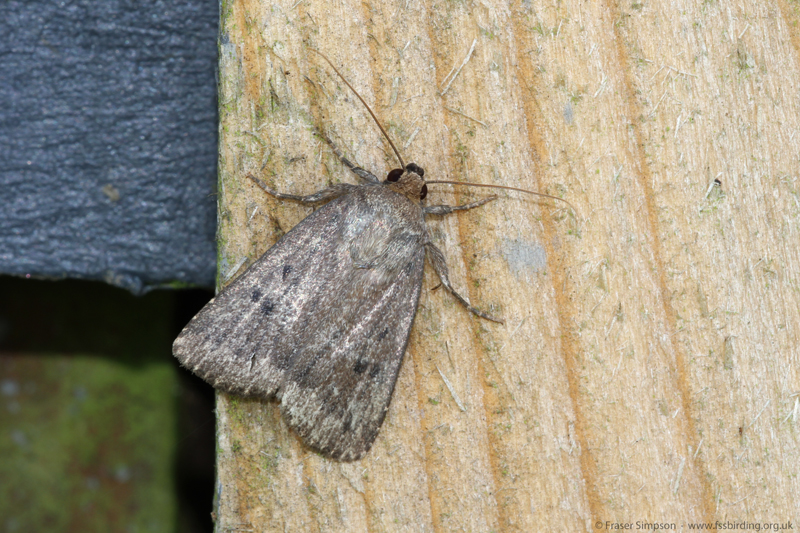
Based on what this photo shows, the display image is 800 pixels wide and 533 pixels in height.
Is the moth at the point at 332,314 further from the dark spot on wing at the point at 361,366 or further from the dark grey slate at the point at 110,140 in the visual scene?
the dark grey slate at the point at 110,140

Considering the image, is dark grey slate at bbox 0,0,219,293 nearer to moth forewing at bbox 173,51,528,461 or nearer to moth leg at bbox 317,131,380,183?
moth forewing at bbox 173,51,528,461

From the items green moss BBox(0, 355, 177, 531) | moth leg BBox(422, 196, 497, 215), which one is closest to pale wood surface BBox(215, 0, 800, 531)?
moth leg BBox(422, 196, 497, 215)

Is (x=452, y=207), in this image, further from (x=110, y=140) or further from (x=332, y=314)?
(x=110, y=140)

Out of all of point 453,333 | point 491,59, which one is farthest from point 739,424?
point 491,59

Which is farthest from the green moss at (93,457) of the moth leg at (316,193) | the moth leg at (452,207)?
the moth leg at (452,207)

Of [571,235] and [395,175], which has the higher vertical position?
[395,175]

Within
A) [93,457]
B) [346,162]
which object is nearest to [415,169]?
[346,162]
